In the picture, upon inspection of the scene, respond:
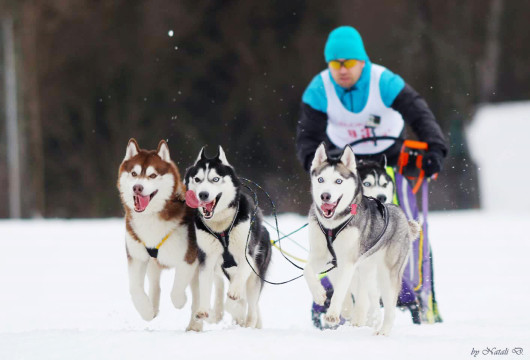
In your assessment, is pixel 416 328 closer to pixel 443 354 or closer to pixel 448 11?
pixel 443 354

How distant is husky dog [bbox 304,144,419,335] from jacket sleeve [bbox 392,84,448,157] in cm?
88

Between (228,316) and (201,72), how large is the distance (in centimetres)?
1171

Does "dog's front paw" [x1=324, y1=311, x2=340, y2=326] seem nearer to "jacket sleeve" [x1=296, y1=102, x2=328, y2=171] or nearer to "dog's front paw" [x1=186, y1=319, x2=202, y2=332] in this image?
"dog's front paw" [x1=186, y1=319, x2=202, y2=332]

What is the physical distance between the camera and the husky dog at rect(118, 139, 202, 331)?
13.0ft

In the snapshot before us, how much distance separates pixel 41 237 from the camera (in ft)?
32.7

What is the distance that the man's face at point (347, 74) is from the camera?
4781mm

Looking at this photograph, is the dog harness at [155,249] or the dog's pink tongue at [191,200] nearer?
the dog's pink tongue at [191,200]

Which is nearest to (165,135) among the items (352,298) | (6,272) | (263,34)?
(263,34)

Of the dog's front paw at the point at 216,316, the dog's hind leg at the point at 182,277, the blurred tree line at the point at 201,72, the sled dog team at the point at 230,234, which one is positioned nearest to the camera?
the sled dog team at the point at 230,234

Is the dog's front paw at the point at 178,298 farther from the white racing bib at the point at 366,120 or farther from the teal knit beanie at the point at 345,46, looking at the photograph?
the teal knit beanie at the point at 345,46

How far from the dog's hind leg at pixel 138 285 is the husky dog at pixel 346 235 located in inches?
35.4

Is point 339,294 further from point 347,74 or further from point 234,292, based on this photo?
point 347,74

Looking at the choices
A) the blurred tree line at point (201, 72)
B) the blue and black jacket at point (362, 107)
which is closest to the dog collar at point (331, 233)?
the blue and black jacket at point (362, 107)

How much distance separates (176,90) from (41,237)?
732 centimetres
